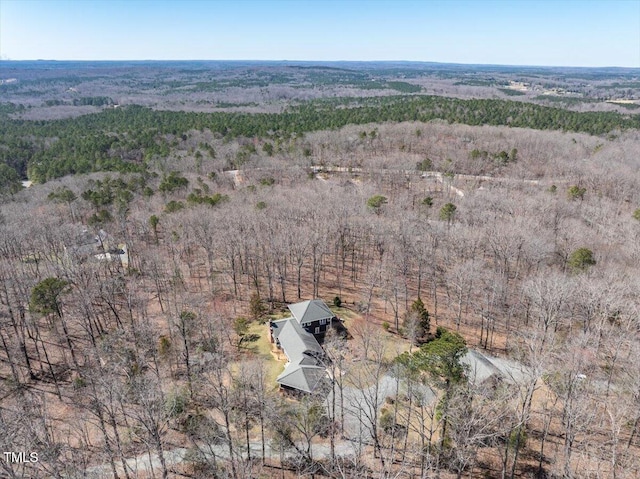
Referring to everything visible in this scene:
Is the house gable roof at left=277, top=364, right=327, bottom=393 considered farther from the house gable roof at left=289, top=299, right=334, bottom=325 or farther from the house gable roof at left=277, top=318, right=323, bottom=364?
the house gable roof at left=289, top=299, right=334, bottom=325

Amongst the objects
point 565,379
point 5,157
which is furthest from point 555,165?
point 5,157

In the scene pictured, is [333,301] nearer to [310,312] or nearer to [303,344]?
[310,312]

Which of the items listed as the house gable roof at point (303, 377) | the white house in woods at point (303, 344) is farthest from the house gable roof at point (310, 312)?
the house gable roof at point (303, 377)

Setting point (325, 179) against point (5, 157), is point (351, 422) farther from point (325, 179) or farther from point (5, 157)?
point (5, 157)

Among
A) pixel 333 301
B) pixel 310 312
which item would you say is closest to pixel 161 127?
pixel 333 301

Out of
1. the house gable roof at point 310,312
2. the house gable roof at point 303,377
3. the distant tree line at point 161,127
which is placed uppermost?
the distant tree line at point 161,127

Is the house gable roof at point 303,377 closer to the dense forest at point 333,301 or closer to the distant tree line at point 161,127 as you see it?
the dense forest at point 333,301

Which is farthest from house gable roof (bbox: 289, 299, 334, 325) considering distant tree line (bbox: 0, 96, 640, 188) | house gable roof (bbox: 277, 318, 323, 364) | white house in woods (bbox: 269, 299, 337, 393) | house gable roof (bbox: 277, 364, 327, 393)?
distant tree line (bbox: 0, 96, 640, 188)
